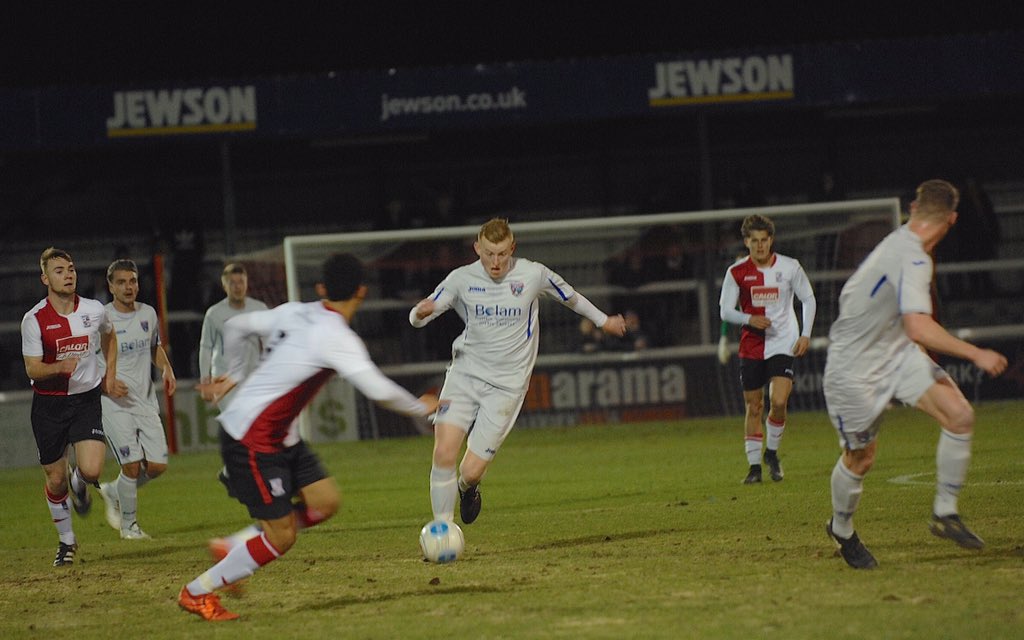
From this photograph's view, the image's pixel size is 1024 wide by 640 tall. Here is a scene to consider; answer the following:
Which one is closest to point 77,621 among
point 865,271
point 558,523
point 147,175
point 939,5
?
point 558,523

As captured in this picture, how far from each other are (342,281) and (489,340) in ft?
8.55

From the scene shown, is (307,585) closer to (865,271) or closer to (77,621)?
(77,621)

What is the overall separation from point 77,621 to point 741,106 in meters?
15.1

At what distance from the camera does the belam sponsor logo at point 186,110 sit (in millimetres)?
20578

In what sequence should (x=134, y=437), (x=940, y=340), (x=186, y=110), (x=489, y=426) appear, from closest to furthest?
(x=940, y=340)
(x=489, y=426)
(x=134, y=437)
(x=186, y=110)

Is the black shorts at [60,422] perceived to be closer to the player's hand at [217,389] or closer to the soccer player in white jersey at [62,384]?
the soccer player in white jersey at [62,384]

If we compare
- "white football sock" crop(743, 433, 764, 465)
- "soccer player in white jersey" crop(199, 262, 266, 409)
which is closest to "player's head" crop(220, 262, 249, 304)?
"soccer player in white jersey" crop(199, 262, 266, 409)

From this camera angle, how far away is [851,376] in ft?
24.3

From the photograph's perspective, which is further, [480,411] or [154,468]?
[154,468]

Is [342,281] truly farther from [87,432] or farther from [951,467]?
[87,432]

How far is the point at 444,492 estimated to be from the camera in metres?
8.77

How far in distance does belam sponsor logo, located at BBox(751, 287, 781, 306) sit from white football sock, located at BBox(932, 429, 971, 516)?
14.9 ft

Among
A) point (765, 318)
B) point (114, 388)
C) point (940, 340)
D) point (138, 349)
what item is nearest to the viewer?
point (940, 340)

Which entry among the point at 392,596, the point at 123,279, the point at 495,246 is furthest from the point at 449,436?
the point at 123,279
